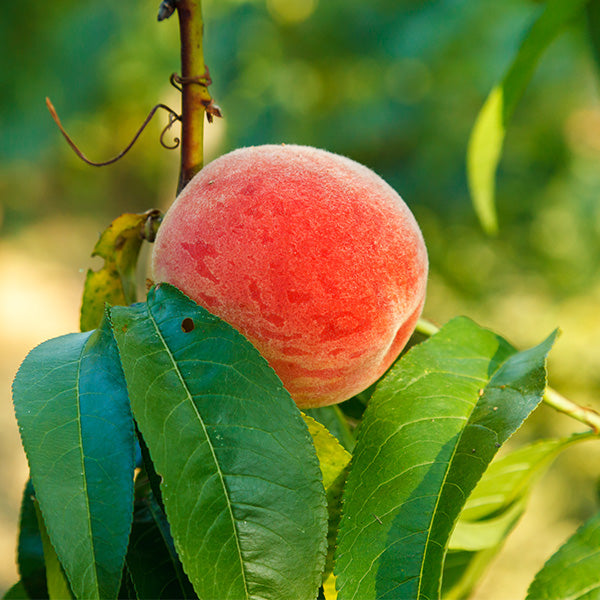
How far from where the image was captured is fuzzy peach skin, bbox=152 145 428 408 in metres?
0.44

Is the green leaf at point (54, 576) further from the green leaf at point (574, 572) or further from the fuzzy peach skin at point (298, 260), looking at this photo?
the green leaf at point (574, 572)

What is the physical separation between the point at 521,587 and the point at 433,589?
5.66 ft

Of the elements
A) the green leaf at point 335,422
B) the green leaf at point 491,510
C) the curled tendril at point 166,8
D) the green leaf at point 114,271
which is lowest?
the green leaf at point 491,510

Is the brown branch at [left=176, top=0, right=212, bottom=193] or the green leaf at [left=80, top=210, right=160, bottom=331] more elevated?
the brown branch at [left=176, top=0, right=212, bottom=193]

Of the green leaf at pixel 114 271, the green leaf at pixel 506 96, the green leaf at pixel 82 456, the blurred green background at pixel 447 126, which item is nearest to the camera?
the green leaf at pixel 82 456

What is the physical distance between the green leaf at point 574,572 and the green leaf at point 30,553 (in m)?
0.41

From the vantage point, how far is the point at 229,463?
383mm

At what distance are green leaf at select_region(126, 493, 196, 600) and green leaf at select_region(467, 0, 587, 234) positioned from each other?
0.61 m

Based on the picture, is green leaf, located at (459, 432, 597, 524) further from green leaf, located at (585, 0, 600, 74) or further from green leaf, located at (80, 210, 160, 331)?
green leaf, located at (585, 0, 600, 74)

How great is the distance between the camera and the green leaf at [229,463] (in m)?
0.37

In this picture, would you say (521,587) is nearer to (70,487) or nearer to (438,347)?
(438,347)

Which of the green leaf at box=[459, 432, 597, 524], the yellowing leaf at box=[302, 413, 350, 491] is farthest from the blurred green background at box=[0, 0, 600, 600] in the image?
the yellowing leaf at box=[302, 413, 350, 491]

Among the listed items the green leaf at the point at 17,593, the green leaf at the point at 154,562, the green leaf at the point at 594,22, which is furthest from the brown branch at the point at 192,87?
the green leaf at the point at 594,22

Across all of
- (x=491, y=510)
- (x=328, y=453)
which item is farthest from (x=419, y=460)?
(x=491, y=510)
